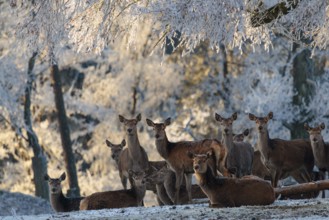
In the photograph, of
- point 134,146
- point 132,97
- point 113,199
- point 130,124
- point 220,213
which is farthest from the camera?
point 132,97

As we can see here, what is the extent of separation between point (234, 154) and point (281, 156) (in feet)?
5.62

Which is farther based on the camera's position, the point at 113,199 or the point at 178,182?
the point at 178,182

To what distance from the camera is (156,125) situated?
1822 centimetres

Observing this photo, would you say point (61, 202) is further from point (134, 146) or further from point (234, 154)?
point (234, 154)

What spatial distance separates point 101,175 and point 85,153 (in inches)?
48.0

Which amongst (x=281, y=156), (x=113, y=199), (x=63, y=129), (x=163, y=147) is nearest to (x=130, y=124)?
(x=163, y=147)

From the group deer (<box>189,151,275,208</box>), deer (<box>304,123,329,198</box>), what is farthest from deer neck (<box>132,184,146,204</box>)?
deer (<box>304,123,329,198</box>)

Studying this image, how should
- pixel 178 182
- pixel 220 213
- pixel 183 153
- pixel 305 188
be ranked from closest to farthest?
pixel 220 213 < pixel 305 188 < pixel 178 182 < pixel 183 153

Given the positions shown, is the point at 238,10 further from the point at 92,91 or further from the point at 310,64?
the point at 92,91

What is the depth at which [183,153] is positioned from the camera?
17484 millimetres

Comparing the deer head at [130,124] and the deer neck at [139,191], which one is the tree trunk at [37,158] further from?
the deer neck at [139,191]

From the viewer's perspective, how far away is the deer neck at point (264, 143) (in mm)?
18797

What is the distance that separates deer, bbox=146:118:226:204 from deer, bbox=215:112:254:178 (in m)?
0.46

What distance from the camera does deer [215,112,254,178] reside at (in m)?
17.3
